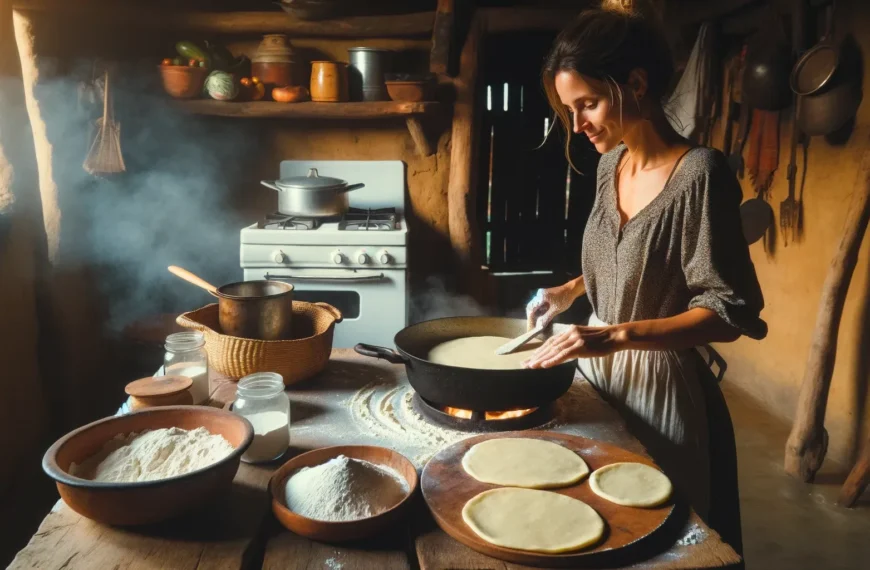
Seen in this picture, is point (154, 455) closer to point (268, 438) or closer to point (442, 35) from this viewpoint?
point (268, 438)

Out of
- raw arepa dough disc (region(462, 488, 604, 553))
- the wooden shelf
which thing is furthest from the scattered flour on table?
the wooden shelf

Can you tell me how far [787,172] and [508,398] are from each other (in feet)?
9.90

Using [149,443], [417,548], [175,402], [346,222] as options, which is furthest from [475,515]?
[346,222]

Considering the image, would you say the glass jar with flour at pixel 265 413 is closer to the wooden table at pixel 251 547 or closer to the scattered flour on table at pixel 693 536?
the wooden table at pixel 251 547

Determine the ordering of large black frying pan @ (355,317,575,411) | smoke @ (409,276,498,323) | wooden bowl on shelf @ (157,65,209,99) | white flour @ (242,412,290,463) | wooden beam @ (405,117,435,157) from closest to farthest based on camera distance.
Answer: white flour @ (242,412,290,463)
large black frying pan @ (355,317,575,411)
wooden bowl on shelf @ (157,65,209,99)
wooden beam @ (405,117,435,157)
smoke @ (409,276,498,323)

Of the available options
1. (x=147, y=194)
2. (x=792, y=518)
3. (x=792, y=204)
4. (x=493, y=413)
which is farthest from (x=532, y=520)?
(x=147, y=194)

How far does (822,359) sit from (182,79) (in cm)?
347

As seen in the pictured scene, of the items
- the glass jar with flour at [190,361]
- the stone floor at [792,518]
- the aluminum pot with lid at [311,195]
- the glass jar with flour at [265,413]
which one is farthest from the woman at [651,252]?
the aluminum pot with lid at [311,195]

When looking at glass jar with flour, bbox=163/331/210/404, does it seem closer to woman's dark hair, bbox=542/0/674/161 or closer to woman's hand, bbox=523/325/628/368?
woman's hand, bbox=523/325/628/368

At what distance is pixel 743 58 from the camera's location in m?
3.93

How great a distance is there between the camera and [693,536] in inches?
42.3

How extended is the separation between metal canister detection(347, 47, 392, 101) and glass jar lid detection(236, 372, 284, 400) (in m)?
2.82

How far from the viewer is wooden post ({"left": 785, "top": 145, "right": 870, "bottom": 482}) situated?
2990 mm

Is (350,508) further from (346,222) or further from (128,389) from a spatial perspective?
(346,222)
